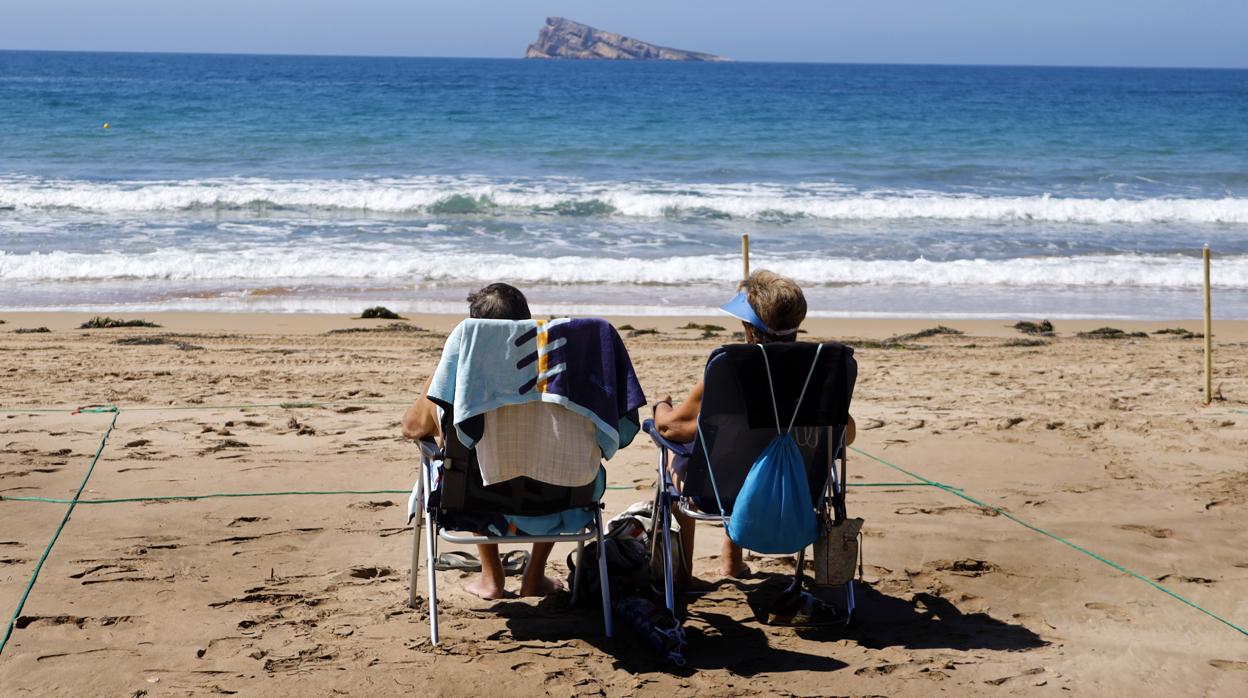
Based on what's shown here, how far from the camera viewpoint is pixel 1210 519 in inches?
188

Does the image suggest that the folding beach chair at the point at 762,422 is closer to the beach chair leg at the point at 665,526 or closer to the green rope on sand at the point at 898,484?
the beach chair leg at the point at 665,526

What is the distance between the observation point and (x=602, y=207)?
18500 millimetres

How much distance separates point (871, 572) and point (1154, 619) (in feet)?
3.08

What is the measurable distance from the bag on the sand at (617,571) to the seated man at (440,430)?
12 centimetres

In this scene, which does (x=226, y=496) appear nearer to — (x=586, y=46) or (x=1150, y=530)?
(x=1150, y=530)

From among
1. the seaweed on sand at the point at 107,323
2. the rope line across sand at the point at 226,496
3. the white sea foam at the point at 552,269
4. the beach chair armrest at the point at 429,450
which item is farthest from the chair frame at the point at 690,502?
the white sea foam at the point at 552,269

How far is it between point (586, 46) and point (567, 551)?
123701mm

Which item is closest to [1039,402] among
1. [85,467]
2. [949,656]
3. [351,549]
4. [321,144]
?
[949,656]

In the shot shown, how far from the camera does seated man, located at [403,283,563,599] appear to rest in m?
3.51

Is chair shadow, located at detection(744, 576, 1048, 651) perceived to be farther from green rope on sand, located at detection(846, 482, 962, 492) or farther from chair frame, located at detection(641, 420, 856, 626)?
green rope on sand, located at detection(846, 482, 962, 492)

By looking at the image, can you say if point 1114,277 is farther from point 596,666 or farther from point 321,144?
point 321,144

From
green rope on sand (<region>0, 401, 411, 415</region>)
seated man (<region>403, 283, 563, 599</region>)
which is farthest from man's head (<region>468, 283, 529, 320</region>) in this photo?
green rope on sand (<region>0, 401, 411, 415</region>)

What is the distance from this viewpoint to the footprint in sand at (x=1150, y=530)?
457cm

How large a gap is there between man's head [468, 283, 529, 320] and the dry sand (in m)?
0.97
